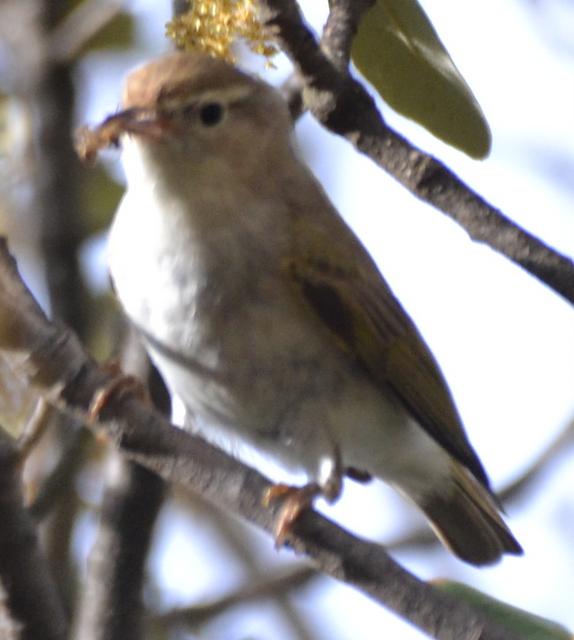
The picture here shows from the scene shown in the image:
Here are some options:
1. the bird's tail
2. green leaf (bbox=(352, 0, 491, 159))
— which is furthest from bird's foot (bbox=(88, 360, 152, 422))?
the bird's tail

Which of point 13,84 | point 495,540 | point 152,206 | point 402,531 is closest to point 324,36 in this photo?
point 152,206

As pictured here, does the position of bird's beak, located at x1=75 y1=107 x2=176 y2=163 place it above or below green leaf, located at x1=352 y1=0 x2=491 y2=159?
below

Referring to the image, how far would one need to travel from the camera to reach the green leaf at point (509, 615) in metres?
2.32

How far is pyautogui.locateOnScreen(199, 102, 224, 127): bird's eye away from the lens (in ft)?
8.68

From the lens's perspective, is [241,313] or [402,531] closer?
[241,313]

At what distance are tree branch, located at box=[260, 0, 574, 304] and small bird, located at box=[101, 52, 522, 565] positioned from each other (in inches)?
29.3

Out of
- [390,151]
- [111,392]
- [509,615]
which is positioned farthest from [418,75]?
[509,615]

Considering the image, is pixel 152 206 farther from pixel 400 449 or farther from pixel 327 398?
pixel 400 449

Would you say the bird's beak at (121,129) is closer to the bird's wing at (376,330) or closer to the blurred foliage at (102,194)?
the bird's wing at (376,330)

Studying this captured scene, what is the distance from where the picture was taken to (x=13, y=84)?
330 cm

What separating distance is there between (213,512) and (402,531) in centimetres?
69

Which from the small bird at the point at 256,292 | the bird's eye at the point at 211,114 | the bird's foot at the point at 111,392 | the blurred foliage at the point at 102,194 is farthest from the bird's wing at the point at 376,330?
the blurred foliage at the point at 102,194

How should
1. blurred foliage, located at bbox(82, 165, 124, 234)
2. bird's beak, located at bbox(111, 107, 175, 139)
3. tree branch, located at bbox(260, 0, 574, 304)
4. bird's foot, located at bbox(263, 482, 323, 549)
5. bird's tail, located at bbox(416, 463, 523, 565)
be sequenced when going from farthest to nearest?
1. blurred foliage, located at bbox(82, 165, 124, 234)
2. bird's tail, located at bbox(416, 463, 523, 565)
3. bird's beak, located at bbox(111, 107, 175, 139)
4. bird's foot, located at bbox(263, 482, 323, 549)
5. tree branch, located at bbox(260, 0, 574, 304)

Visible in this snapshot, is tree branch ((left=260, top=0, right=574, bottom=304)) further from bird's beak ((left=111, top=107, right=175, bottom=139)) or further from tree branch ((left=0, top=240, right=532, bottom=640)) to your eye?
bird's beak ((left=111, top=107, right=175, bottom=139))
